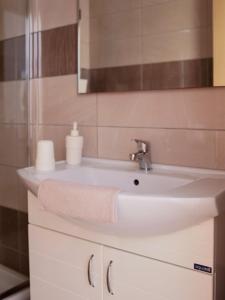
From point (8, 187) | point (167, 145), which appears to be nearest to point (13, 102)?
point (8, 187)

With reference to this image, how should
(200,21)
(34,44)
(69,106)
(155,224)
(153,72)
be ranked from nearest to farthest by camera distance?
(155,224) < (200,21) < (153,72) < (69,106) < (34,44)

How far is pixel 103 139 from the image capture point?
1.52 m

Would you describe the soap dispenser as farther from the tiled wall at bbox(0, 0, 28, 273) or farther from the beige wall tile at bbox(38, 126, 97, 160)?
the tiled wall at bbox(0, 0, 28, 273)

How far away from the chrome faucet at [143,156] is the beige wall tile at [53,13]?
71 cm

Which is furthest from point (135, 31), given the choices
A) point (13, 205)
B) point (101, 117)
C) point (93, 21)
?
point (13, 205)

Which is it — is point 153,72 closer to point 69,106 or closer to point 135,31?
point 135,31

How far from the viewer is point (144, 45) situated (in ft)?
4.46

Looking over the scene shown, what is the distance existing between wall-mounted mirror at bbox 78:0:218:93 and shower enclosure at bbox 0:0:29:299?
442 mm

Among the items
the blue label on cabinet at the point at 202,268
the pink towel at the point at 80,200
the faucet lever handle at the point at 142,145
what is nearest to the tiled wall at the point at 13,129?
the faucet lever handle at the point at 142,145

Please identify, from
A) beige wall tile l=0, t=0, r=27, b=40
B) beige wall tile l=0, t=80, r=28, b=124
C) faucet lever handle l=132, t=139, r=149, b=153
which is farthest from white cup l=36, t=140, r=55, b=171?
beige wall tile l=0, t=0, r=27, b=40

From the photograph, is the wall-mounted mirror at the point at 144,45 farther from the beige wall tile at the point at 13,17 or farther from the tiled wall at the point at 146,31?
the beige wall tile at the point at 13,17

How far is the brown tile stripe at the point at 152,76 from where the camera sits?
1223 mm

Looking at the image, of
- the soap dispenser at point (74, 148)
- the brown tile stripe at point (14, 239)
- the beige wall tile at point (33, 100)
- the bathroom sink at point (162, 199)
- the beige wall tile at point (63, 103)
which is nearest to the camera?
the bathroom sink at point (162, 199)

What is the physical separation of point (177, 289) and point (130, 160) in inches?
23.6
